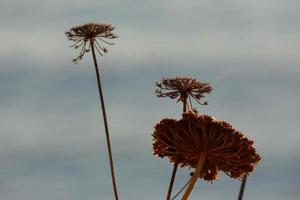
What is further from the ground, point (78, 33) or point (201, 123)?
point (78, 33)

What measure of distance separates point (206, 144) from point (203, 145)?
0.08 metres

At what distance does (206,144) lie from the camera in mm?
22422

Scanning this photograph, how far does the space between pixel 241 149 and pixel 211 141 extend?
2.33ft

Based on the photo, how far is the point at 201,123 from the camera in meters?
21.9

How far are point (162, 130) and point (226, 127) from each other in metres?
1.52

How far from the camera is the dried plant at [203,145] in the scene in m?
22.0

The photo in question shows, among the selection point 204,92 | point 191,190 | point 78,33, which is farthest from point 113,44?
point 191,190

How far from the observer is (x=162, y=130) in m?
22.5

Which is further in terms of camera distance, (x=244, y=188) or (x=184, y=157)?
(x=244, y=188)

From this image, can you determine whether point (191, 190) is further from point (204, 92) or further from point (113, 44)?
point (113, 44)

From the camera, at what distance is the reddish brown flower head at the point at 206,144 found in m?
22.0

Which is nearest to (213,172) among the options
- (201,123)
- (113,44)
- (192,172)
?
(192,172)

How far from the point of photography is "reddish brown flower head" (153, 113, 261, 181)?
72.2 ft

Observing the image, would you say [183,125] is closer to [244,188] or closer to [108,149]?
[108,149]
